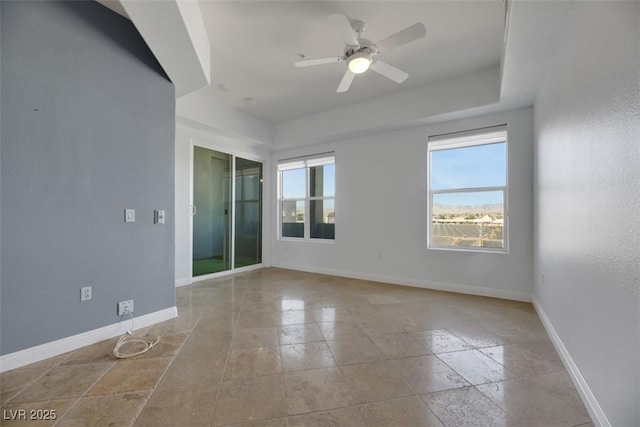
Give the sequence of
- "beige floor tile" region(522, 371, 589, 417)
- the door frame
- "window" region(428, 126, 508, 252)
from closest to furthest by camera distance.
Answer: "beige floor tile" region(522, 371, 589, 417) < "window" region(428, 126, 508, 252) < the door frame

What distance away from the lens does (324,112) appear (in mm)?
4965

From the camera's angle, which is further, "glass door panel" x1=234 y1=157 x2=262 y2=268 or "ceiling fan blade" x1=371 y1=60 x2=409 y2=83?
"glass door panel" x1=234 y1=157 x2=262 y2=268

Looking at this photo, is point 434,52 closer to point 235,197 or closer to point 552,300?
point 552,300

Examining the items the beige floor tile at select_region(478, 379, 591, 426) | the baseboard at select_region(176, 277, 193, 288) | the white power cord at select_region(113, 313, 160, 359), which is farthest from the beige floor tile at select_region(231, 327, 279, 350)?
the baseboard at select_region(176, 277, 193, 288)

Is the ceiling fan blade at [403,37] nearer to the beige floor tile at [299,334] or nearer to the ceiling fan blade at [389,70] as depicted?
the ceiling fan blade at [389,70]

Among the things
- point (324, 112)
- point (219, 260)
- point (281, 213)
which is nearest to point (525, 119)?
point (324, 112)

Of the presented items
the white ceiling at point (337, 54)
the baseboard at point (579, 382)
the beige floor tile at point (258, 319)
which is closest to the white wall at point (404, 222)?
the white ceiling at point (337, 54)

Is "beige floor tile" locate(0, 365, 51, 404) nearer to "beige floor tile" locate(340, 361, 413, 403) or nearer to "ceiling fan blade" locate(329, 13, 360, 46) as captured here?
"beige floor tile" locate(340, 361, 413, 403)

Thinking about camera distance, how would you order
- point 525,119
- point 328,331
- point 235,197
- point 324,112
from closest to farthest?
point 328,331
point 525,119
point 324,112
point 235,197

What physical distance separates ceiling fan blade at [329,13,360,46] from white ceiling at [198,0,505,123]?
328 mm

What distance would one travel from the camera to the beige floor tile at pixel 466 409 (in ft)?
4.84

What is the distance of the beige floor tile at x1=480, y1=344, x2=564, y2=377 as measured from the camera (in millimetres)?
1969

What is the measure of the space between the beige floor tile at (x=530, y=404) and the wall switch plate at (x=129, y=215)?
3.24 meters

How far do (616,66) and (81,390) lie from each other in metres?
3.54
